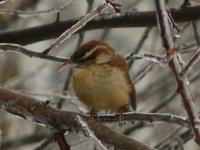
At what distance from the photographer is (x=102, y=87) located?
10.6ft

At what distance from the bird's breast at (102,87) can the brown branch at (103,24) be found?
0.78m

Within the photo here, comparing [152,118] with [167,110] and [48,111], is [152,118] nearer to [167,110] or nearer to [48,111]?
[48,111]

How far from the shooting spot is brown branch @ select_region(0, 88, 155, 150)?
2.07m

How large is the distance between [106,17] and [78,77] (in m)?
0.90

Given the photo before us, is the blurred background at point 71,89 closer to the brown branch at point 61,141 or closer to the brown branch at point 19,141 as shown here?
the brown branch at point 19,141

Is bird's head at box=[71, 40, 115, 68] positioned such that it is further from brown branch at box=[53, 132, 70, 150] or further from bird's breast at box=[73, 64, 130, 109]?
brown branch at box=[53, 132, 70, 150]

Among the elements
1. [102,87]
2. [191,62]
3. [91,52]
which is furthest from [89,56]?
[191,62]

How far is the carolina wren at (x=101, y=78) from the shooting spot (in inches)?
128

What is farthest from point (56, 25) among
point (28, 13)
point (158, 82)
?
point (158, 82)

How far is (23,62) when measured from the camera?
8766 millimetres

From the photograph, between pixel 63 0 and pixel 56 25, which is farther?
pixel 63 0

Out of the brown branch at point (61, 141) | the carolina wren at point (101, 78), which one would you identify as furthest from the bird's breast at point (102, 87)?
the brown branch at point (61, 141)

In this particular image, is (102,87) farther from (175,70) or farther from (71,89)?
(71,89)

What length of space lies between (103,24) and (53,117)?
6.18 feet
